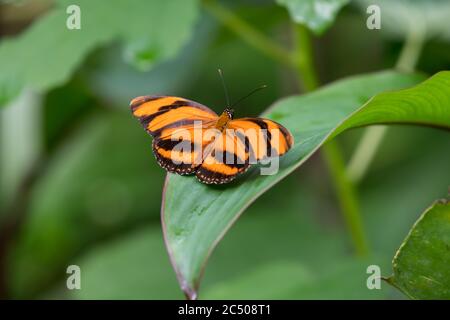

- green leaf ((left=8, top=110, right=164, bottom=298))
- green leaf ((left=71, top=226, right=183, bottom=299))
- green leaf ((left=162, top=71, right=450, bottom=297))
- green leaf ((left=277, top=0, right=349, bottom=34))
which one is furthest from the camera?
green leaf ((left=8, top=110, right=164, bottom=298))

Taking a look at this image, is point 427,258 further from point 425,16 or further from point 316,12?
point 425,16

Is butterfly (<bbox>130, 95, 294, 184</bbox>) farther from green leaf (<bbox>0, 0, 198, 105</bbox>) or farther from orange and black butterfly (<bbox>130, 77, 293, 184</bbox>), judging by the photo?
green leaf (<bbox>0, 0, 198, 105</bbox>)

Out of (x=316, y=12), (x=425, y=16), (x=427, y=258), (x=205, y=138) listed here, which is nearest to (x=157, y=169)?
(x=425, y=16)

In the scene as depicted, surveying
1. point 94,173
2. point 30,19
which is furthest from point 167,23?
point 94,173

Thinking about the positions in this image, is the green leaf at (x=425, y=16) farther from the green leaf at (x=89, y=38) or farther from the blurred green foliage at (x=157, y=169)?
the green leaf at (x=89, y=38)

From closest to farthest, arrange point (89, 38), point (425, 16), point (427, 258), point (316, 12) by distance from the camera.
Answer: point (427, 258) → point (316, 12) → point (89, 38) → point (425, 16)

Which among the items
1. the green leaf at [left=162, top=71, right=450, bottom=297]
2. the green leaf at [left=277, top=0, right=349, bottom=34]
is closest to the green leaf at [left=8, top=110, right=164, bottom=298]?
the green leaf at [left=277, top=0, right=349, bottom=34]
